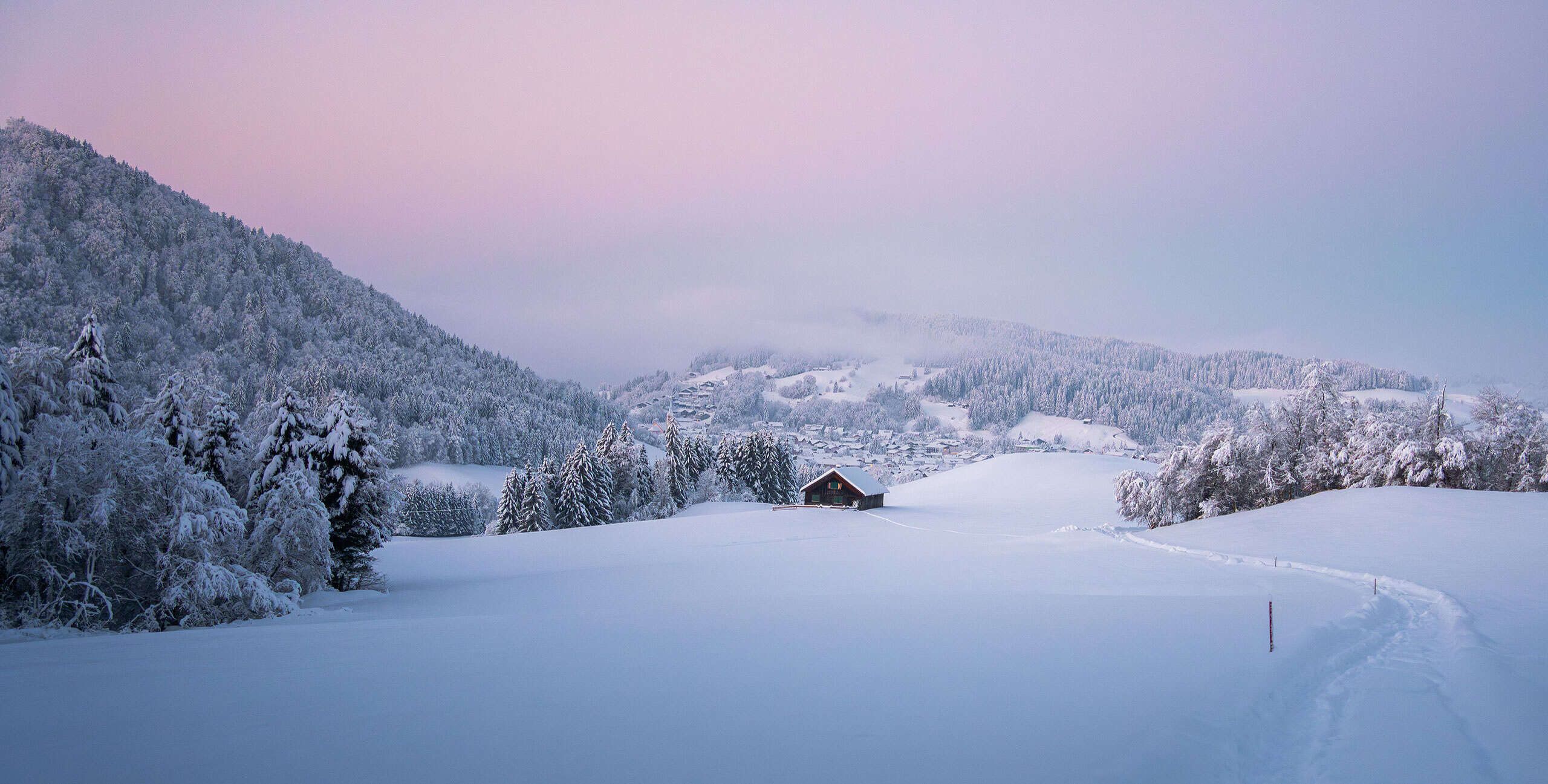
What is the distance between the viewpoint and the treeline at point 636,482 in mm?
50344

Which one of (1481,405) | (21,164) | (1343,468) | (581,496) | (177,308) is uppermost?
(21,164)

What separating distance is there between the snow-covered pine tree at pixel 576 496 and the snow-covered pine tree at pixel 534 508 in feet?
4.08

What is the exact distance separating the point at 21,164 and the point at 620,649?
15706 centimetres

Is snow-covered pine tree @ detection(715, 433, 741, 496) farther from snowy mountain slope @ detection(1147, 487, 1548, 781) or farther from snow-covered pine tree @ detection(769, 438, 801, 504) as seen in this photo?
snowy mountain slope @ detection(1147, 487, 1548, 781)

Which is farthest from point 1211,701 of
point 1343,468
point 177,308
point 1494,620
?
point 177,308

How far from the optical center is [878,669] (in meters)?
8.94

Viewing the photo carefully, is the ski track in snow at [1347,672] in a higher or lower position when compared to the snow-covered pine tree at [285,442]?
lower

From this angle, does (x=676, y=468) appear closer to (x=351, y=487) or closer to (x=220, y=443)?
(x=351, y=487)

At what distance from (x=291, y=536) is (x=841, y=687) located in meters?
17.5

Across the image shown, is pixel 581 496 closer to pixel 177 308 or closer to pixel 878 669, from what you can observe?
pixel 878 669

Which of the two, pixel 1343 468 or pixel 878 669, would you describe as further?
pixel 1343 468

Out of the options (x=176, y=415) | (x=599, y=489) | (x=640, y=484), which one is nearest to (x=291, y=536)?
(x=176, y=415)

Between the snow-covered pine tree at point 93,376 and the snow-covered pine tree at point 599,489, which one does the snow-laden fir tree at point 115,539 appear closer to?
the snow-covered pine tree at point 93,376

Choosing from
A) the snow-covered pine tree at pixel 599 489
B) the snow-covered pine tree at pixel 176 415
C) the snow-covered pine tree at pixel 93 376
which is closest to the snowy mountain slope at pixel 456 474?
the snow-covered pine tree at pixel 599 489
